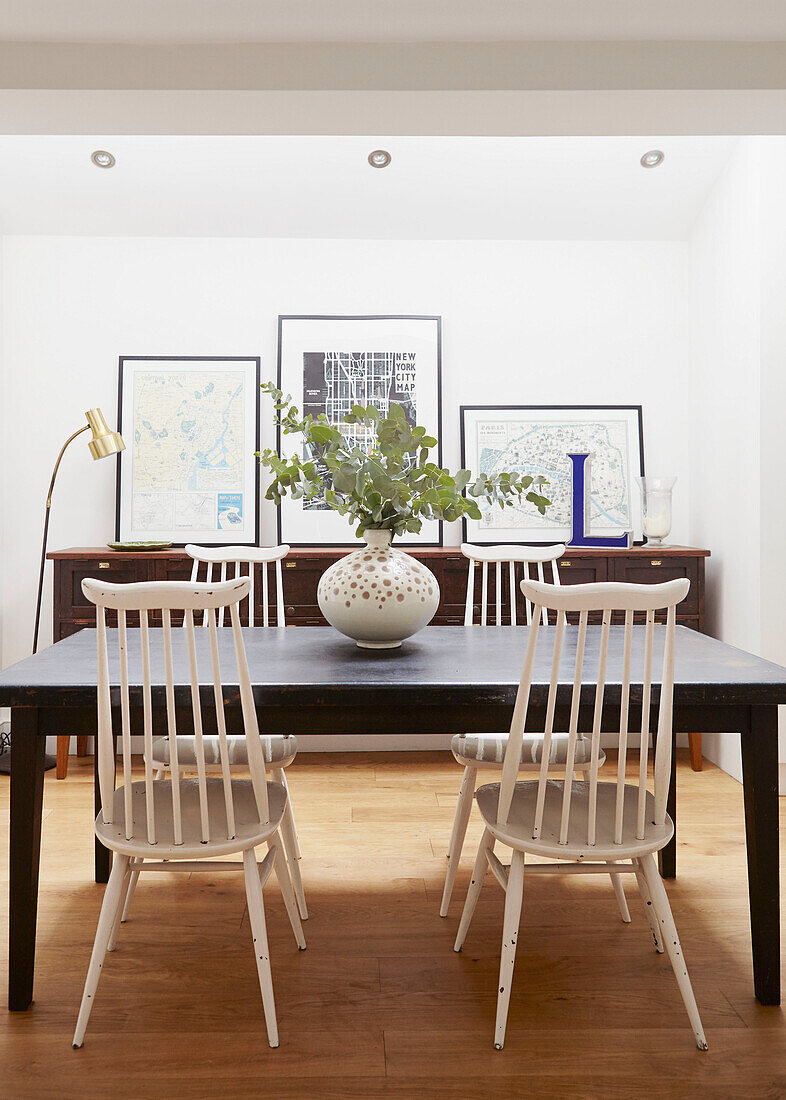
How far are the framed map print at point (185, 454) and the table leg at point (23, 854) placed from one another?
2081 mm

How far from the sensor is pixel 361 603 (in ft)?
6.95

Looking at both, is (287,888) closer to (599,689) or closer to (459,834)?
(459,834)

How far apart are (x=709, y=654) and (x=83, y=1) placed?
7.58 feet

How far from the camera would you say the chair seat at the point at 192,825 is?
1.67 meters

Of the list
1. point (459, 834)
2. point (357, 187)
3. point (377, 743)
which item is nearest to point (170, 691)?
point (459, 834)

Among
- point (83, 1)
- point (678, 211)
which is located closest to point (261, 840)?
point (83, 1)

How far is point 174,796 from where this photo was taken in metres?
1.65

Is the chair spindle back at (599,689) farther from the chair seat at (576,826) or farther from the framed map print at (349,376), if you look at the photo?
the framed map print at (349,376)

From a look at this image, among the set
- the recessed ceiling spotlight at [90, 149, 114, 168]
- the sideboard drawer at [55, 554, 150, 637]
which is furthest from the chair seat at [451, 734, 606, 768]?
the recessed ceiling spotlight at [90, 149, 114, 168]

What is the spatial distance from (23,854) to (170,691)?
549 millimetres

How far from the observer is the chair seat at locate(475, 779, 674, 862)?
1.68 metres

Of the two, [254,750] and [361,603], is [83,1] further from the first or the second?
[254,750]

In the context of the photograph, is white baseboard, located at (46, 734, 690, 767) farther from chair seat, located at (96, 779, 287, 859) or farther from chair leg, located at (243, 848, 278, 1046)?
chair leg, located at (243, 848, 278, 1046)

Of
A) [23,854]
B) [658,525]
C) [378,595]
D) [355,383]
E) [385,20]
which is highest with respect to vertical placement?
[385,20]
